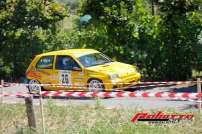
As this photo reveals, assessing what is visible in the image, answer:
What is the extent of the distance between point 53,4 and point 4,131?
13450mm

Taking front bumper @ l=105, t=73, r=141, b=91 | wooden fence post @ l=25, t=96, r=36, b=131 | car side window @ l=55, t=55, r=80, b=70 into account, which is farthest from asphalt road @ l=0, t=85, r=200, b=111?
wooden fence post @ l=25, t=96, r=36, b=131

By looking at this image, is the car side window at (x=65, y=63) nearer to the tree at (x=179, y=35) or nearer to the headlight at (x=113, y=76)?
the headlight at (x=113, y=76)

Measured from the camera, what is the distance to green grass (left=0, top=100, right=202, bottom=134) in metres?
12.7

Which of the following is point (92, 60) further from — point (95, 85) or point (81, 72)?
point (95, 85)

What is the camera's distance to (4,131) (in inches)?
575

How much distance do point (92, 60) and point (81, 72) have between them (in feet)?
2.43

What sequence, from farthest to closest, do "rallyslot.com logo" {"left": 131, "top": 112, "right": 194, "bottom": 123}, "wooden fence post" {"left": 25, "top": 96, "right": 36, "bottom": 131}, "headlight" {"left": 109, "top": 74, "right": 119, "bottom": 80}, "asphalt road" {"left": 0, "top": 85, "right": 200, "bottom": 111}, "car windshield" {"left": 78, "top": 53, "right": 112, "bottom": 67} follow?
"car windshield" {"left": 78, "top": 53, "right": 112, "bottom": 67} → "headlight" {"left": 109, "top": 74, "right": 119, "bottom": 80} → "asphalt road" {"left": 0, "top": 85, "right": 200, "bottom": 111} → "wooden fence post" {"left": 25, "top": 96, "right": 36, "bottom": 131} → "rallyslot.com logo" {"left": 131, "top": 112, "right": 194, "bottom": 123}

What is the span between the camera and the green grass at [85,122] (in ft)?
41.7

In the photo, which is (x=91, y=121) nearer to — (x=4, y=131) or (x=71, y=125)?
(x=71, y=125)

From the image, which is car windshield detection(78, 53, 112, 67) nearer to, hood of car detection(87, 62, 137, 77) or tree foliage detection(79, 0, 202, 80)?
hood of car detection(87, 62, 137, 77)

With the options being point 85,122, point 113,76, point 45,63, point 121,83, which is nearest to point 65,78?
point 45,63

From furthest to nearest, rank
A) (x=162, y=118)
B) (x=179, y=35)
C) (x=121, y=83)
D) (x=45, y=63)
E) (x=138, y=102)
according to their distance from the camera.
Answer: (x=179, y=35) → (x=45, y=63) → (x=121, y=83) → (x=138, y=102) → (x=162, y=118)

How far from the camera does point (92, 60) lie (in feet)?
65.8

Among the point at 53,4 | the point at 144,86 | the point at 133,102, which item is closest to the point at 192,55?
the point at 144,86
